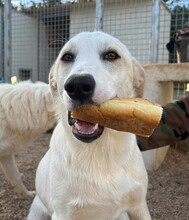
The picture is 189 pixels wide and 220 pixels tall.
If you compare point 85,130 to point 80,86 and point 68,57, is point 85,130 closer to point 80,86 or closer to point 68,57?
point 80,86

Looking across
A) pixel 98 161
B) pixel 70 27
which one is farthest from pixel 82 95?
pixel 70 27

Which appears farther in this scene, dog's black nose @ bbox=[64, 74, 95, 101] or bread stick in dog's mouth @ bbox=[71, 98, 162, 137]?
bread stick in dog's mouth @ bbox=[71, 98, 162, 137]

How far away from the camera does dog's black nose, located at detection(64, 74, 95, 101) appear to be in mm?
1524

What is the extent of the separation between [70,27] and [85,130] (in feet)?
14.4

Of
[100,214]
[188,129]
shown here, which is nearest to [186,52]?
[188,129]

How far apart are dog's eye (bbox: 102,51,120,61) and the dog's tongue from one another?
1.33 ft

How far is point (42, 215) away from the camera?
96.3 inches

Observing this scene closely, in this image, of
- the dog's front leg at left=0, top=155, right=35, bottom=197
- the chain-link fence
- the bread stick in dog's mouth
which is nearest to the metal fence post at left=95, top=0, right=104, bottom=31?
the chain-link fence

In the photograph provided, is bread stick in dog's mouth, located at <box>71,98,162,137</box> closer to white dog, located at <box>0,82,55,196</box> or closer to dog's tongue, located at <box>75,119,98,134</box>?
dog's tongue, located at <box>75,119,98,134</box>

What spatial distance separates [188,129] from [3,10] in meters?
5.01

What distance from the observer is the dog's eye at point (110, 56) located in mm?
1932

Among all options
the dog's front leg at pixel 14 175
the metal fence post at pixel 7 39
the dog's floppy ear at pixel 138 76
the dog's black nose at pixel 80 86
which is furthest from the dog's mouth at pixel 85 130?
the metal fence post at pixel 7 39

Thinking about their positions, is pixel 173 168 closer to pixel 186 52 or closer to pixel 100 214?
pixel 186 52

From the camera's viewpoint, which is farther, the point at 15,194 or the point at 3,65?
the point at 3,65
